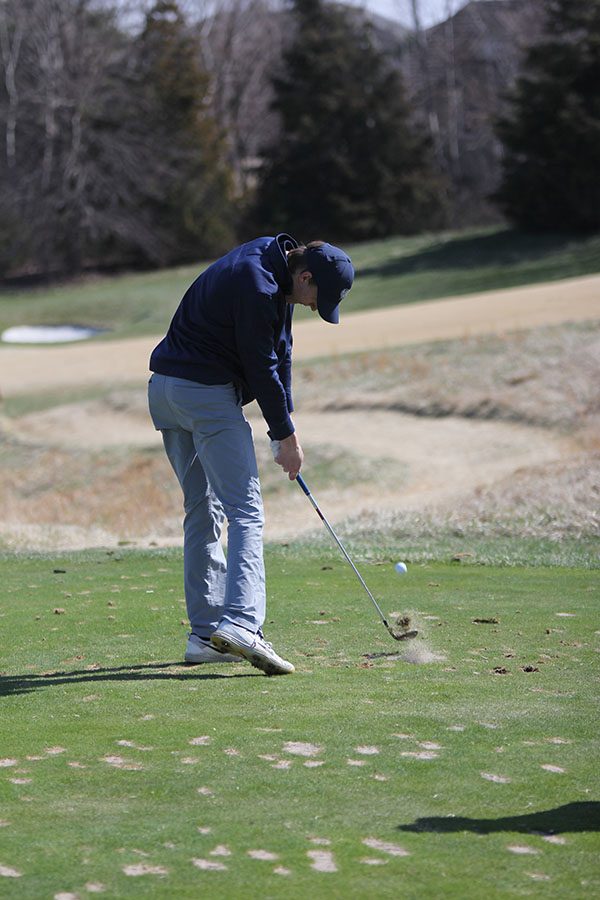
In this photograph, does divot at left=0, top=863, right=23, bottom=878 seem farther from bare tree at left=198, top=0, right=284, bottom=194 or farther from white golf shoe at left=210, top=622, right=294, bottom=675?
bare tree at left=198, top=0, right=284, bottom=194

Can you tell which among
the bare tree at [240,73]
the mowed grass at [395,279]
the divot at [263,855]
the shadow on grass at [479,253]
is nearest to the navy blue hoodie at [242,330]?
the divot at [263,855]

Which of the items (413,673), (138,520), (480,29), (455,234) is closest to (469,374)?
(138,520)

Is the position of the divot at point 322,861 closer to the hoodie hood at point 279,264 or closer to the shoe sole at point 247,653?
the shoe sole at point 247,653

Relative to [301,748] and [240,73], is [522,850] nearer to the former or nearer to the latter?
[301,748]

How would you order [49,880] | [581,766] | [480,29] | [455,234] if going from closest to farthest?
[49,880]
[581,766]
[455,234]
[480,29]

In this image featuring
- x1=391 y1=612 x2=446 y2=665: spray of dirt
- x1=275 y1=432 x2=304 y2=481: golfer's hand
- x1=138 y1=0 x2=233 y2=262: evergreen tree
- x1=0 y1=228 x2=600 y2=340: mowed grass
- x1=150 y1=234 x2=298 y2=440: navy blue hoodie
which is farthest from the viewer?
x1=138 y1=0 x2=233 y2=262: evergreen tree

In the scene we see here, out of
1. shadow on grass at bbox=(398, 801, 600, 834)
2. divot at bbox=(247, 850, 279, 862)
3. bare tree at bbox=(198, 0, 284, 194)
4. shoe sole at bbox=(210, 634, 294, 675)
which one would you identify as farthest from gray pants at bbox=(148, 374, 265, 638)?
bare tree at bbox=(198, 0, 284, 194)

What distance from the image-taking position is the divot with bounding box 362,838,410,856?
3998 mm

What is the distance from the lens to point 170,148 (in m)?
53.5

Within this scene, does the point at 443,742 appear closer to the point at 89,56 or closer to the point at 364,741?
the point at 364,741

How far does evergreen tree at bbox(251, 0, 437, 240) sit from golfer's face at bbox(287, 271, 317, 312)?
46186mm

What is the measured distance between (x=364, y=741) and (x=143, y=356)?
85.9 feet

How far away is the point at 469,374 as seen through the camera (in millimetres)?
23172

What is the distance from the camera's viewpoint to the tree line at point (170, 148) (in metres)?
52.5
